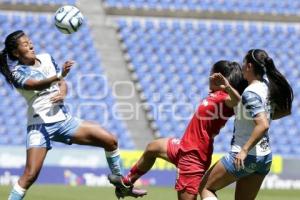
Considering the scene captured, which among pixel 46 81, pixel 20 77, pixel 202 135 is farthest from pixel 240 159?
pixel 20 77

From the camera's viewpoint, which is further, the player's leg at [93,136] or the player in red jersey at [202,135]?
the player's leg at [93,136]

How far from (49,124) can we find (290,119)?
43.6 feet

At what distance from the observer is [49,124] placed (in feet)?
27.2

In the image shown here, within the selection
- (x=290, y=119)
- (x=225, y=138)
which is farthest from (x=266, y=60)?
(x=290, y=119)

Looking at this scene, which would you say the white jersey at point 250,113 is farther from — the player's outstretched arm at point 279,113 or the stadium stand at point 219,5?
the stadium stand at point 219,5

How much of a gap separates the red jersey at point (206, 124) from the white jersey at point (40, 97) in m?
1.51

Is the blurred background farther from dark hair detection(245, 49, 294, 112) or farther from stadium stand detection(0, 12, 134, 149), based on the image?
dark hair detection(245, 49, 294, 112)

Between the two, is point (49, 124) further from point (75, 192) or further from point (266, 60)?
point (75, 192)

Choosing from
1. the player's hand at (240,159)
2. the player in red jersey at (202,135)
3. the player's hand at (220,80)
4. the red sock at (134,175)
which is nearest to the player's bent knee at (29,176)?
the red sock at (134,175)

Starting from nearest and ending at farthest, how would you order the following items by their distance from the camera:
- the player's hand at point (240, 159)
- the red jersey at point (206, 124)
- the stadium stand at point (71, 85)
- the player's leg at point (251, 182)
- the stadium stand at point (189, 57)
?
the player's hand at point (240, 159) → the player's leg at point (251, 182) → the red jersey at point (206, 124) → the stadium stand at point (71, 85) → the stadium stand at point (189, 57)

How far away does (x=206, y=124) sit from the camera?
799 centimetres

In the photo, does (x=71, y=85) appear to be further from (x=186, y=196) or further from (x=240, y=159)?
(x=240, y=159)

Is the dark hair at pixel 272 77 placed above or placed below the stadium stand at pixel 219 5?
above

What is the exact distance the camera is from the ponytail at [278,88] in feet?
24.0
